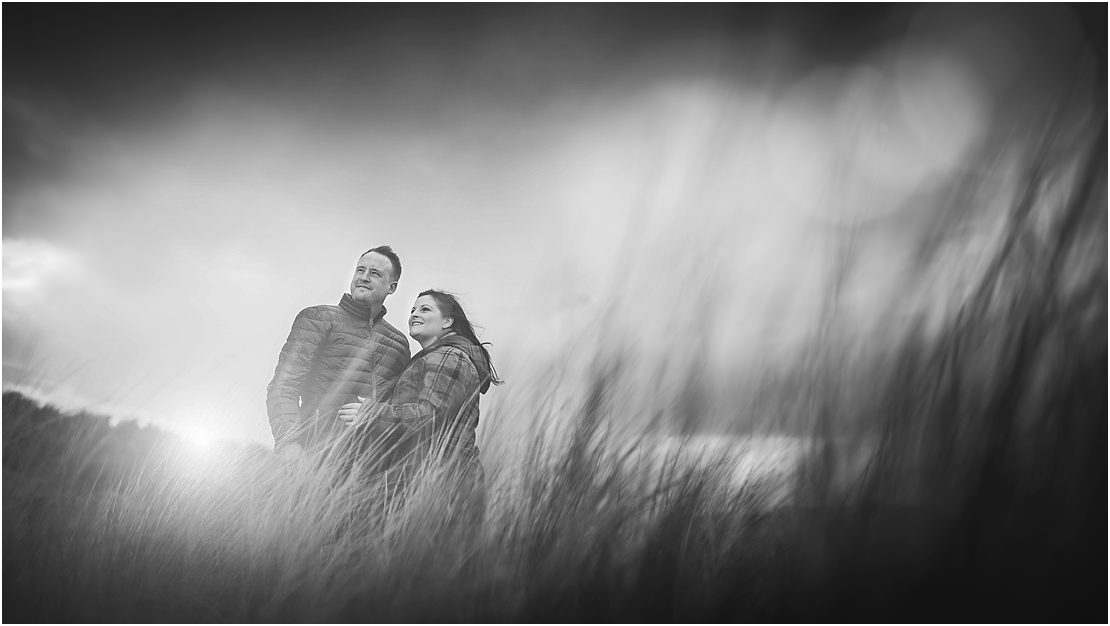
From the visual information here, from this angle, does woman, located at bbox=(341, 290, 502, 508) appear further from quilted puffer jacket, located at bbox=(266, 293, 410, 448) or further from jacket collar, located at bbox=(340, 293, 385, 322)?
jacket collar, located at bbox=(340, 293, 385, 322)

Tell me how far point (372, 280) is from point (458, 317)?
363 mm

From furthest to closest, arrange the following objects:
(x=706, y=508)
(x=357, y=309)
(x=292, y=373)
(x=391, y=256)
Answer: (x=391, y=256), (x=357, y=309), (x=292, y=373), (x=706, y=508)

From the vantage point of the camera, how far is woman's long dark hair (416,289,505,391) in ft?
7.86

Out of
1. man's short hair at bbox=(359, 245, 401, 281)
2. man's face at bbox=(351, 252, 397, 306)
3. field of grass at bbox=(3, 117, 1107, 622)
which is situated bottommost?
field of grass at bbox=(3, 117, 1107, 622)

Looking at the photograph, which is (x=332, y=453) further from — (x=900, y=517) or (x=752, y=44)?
(x=752, y=44)

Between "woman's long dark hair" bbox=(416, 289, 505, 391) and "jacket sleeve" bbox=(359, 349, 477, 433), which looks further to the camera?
"woman's long dark hair" bbox=(416, 289, 505, 391)

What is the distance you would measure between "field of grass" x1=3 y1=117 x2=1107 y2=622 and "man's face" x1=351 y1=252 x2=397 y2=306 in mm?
635

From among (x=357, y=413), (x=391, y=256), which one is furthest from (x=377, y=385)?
(x=391, y=256)

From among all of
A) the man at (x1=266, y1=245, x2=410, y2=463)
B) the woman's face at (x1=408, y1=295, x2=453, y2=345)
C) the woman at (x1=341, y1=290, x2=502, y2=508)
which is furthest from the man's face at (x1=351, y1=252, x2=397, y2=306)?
the woman at (x1=341, y1=290, x2=502, y2=508)

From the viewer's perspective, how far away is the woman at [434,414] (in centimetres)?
219

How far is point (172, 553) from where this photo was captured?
2.18 m

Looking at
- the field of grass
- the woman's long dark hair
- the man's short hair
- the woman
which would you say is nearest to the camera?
the field of grass

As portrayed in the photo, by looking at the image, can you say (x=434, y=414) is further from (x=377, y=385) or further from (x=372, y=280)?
(x=372, y=280)

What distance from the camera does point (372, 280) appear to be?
2480 mm
